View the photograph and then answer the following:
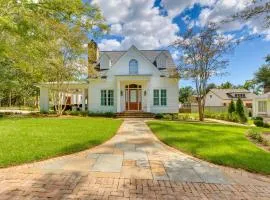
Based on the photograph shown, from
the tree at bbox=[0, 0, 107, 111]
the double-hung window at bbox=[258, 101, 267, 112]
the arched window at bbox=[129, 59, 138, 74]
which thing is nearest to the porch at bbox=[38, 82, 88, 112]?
the arched window at bbox=[129, 59, 138, 74]

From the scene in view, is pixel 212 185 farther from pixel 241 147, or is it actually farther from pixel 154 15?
pixel 154 15

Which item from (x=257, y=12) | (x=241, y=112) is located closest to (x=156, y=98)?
(x=241, y=112)

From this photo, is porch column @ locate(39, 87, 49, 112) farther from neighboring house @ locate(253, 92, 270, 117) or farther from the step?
neighboring house @ locate(253, 92, 270, 117)

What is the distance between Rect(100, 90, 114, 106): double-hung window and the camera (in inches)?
865

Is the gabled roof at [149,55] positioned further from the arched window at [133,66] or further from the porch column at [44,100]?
the porch column at [44,100]

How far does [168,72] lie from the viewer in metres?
22.2

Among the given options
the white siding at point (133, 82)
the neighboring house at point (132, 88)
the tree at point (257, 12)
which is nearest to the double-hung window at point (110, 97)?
the neighboring house at point (132, 88)

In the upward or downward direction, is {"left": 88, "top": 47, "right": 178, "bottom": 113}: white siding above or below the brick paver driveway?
above

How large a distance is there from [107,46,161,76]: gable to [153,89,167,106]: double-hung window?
5.32ft

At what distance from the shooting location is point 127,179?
189 inches

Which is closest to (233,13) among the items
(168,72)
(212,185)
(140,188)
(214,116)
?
(212,185)

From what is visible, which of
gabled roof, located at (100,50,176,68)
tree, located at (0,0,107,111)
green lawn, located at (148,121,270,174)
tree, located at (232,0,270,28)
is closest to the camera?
green lawn, located at (148,121,270,174)

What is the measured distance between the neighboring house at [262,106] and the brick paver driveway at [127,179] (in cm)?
2830

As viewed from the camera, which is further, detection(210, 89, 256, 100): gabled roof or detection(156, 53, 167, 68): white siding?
detection(210, 89, 256, 100): gabled roof
